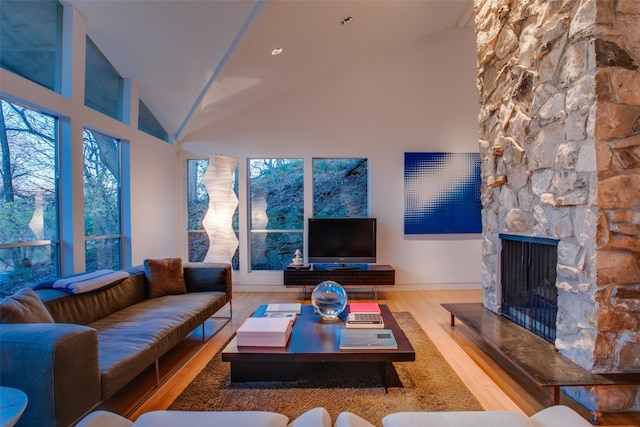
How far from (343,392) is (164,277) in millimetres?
2065

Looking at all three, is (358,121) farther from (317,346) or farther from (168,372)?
(168,372)

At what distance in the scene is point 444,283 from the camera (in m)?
4.73

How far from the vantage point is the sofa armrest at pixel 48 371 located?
1346 millimetres

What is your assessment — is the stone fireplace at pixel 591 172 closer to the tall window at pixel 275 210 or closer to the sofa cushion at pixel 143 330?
the sofa cushion at pixel 143 330

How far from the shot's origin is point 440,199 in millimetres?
4715

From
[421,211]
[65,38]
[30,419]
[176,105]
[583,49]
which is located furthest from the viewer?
[421,211]

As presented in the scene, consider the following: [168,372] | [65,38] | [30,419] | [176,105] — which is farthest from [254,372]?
[176,105]

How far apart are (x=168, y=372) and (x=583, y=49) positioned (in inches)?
141

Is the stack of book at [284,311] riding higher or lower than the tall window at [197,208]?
lower

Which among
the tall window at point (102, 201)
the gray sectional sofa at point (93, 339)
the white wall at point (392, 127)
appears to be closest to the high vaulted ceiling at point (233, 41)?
the white wall at point (392, 127)

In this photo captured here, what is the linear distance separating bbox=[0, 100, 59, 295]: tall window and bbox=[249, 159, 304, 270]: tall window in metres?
2.52

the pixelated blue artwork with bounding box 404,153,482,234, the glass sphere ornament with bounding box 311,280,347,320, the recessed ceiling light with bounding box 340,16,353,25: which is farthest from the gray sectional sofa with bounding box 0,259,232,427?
the recessed ceiling light with bounding box 340,16,353,25

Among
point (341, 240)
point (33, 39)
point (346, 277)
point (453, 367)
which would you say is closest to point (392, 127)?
point (341, 240)

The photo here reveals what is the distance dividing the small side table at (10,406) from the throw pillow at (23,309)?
0.59 meters
